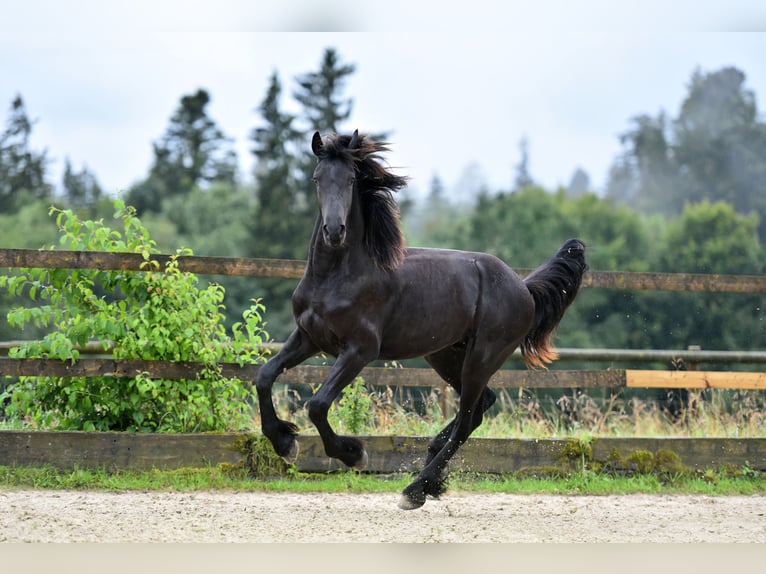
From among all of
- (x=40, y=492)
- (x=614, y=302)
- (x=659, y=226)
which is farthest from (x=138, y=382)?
(x=659, y=226)

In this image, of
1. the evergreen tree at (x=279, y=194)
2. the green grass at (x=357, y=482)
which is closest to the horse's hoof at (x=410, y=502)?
the green grass at (x=357, y=482)

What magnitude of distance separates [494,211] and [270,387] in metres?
49.5

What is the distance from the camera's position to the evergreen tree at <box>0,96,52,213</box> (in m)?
43.7

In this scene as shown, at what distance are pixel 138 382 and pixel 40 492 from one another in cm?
100

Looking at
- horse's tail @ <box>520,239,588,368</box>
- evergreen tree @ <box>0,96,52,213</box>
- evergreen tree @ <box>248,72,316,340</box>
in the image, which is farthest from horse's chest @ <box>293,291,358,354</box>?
evergreen tree @ <box>0,96,52,213</box>

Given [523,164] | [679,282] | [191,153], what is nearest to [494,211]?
[191,153]

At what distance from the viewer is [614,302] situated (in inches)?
1495

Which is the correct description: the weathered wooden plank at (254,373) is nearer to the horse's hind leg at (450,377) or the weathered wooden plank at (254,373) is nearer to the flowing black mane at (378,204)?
the horse's hind leg at (450,377)

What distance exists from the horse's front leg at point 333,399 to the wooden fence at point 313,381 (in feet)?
3.90

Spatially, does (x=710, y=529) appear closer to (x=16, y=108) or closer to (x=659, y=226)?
(x=16, y=108)

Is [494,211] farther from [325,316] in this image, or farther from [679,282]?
[325,316]

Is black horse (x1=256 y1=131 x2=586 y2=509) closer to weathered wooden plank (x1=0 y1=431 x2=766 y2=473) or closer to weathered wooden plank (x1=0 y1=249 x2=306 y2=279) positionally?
weathered wooden plank (x1=0 y1=431 x2=766 y2=473)

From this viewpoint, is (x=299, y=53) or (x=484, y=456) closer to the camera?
(x=484, y=456)

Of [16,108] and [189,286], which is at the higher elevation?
[16,108]
